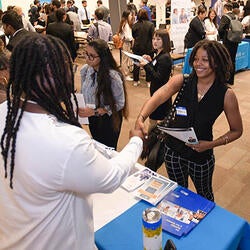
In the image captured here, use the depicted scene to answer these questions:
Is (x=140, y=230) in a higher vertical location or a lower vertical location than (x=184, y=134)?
lower

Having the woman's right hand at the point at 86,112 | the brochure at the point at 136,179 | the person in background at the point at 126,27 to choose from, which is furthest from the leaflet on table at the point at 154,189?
the person in background at the point at 126,27

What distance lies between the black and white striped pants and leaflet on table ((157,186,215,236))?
1.13 ft

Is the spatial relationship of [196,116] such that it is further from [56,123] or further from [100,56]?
[56,123]

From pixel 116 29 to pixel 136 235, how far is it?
563 centimetres

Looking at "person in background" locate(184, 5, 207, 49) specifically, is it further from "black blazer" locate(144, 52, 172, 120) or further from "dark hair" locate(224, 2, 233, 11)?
"black blazer" locate(144, 52, 172, 120)

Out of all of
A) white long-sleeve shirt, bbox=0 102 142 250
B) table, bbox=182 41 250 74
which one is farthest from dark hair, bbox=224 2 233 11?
white long-sleeve shirt, bbox=0 102 142 250

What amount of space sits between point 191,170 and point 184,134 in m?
0.30

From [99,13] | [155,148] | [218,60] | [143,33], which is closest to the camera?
[218,60]

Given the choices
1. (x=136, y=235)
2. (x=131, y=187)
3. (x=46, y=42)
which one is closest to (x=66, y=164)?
(x=46, y=42)

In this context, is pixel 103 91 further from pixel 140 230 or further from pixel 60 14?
pixel 60 14

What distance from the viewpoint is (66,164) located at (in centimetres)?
80

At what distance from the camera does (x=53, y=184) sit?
0.84m

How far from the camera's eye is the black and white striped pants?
6.04ft

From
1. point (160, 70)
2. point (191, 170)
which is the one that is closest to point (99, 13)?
point (160, 70)
